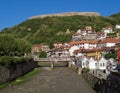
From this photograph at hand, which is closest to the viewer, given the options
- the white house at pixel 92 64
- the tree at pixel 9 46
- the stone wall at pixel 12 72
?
the stone wall at pixel 12 72

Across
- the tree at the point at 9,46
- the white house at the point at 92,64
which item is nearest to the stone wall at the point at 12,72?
the tree at the point at 9,46

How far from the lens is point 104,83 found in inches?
1405

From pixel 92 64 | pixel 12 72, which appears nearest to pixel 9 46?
pixel 92 64

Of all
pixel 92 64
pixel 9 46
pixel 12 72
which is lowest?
pixel 12 72

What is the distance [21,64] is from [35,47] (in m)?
90.6

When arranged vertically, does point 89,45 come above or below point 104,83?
above

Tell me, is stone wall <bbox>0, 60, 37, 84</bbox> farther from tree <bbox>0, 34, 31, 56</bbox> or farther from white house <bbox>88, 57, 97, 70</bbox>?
white house <bbox>88, 57, 97, 70</bbox>

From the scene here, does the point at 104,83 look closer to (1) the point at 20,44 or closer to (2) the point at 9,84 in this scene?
(2) the point at 9,84

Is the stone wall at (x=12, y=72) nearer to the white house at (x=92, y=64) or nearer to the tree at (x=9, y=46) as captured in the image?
the tree at (x=9, y=46)

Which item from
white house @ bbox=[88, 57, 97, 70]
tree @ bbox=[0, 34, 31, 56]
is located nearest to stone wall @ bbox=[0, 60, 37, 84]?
tree @ bbox=[0, 34, 31, 56]

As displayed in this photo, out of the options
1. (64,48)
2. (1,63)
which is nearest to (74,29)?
(64,48)

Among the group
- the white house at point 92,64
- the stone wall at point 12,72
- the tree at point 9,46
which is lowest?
the stone wall at point 12,72

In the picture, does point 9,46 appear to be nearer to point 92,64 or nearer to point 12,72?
point 92,64

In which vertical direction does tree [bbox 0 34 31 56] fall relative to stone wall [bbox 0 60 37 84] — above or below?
above
